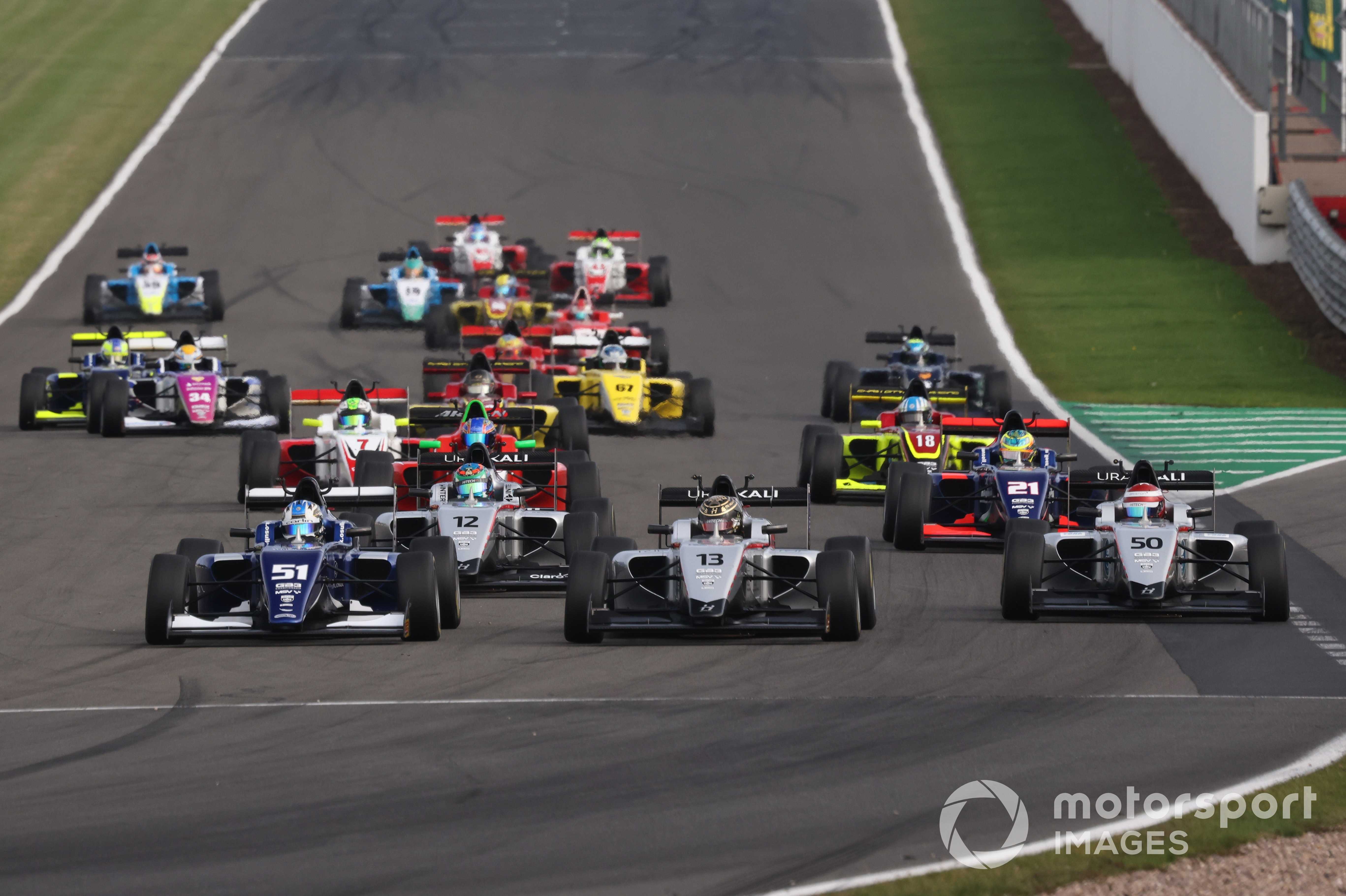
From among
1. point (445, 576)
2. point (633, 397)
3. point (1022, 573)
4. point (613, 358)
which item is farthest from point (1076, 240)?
point (445, 576)

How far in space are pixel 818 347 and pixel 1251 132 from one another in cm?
1079

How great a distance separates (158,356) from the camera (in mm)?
41219

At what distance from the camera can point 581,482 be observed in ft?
80.8

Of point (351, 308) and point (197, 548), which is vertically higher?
point (351, 308)

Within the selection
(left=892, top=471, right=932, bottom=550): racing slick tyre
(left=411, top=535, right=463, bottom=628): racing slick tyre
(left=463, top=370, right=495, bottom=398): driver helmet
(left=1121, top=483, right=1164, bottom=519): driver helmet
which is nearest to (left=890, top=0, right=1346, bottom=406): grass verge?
(left=463, top=370, right=495, bottom=398): driver helmet

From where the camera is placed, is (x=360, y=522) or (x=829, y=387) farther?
(x=829, y=387)

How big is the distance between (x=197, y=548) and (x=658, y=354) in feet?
56.3

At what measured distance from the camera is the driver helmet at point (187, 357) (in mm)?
32250

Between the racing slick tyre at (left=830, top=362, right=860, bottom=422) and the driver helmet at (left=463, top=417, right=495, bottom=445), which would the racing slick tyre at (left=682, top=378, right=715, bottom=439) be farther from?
the driver helmet at (left=463, top=417, right=495, bottom=445)

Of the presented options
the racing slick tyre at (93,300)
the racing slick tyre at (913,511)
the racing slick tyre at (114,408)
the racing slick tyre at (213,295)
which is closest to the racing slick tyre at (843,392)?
the racing slick tyre at (913,511)

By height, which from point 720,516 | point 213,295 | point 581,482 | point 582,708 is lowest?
point 582,708

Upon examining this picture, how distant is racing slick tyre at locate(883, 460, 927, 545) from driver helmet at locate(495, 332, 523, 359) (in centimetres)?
1113

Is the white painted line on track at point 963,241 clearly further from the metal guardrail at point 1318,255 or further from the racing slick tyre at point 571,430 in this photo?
the racing slick tyre at point 571,430

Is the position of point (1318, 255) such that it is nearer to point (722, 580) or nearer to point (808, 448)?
point (808, 448)
